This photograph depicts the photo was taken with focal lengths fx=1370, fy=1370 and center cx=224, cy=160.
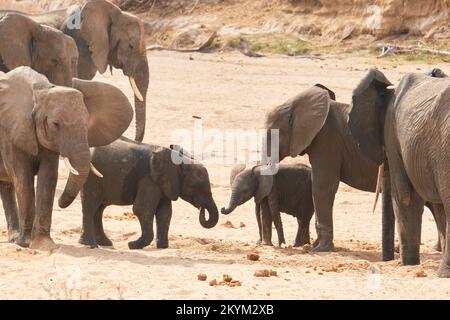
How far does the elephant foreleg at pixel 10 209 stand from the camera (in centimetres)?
1140

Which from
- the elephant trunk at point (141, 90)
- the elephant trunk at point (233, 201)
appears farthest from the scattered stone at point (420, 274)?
the elephant trunk at point (141, 90)

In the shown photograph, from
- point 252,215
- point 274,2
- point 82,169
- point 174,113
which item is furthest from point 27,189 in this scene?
point 274,2

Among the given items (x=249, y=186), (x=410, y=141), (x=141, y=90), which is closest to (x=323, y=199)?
(x=249, y=186)

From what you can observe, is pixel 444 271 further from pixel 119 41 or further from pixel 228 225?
pixel 119 41

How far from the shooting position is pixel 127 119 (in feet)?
37.8

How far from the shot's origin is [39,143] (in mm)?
10484

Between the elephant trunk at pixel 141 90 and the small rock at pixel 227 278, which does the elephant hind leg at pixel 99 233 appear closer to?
the small rock at pixel 227 278

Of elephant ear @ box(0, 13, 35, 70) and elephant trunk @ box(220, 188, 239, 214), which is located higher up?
elephant ear @ box(0, 13, 35, 70)

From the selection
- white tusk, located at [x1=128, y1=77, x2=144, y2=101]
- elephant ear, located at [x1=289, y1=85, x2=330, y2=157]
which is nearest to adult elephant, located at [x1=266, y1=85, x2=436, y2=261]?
elephant ear, located at [x1=289, y1=85, x2=330, y2=157]

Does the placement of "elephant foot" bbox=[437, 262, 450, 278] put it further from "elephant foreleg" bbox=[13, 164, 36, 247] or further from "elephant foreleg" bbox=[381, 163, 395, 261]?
"elephant foreleg" bbox=[13, 164, 36, 247]

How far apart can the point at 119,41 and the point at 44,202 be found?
6.65m

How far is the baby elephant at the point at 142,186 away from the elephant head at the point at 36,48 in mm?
1738

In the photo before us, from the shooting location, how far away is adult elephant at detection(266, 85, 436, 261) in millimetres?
12008
